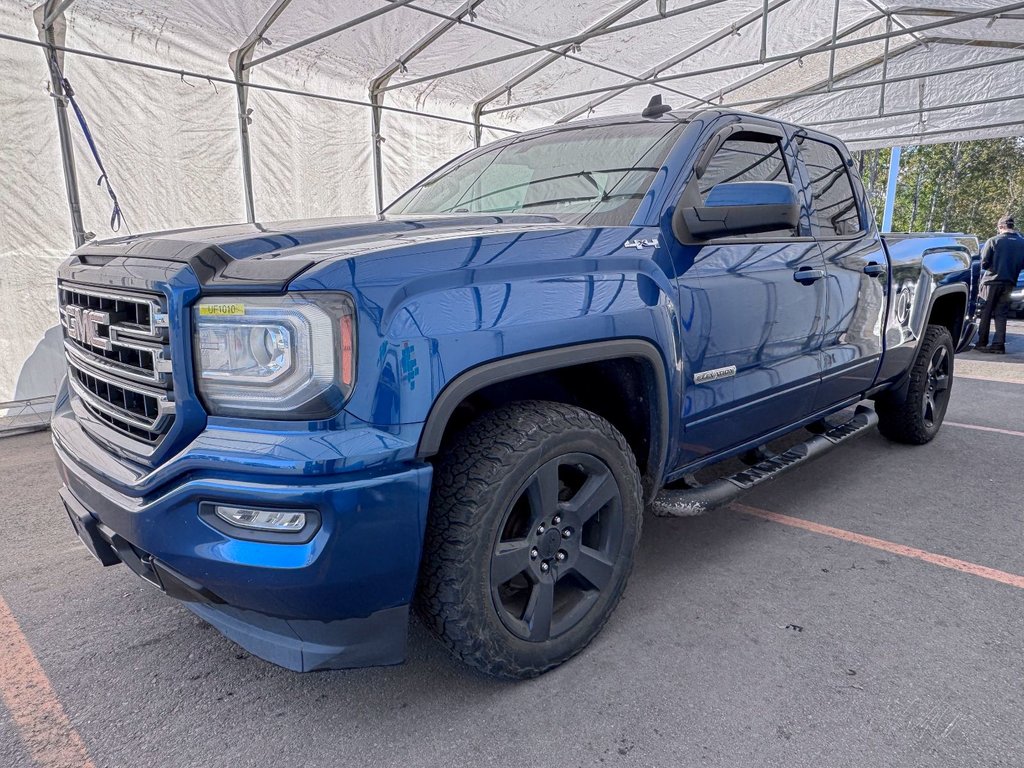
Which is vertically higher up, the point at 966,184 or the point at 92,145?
the point at 966,184

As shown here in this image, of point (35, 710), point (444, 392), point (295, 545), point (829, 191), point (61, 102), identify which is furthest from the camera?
point (61, 102)

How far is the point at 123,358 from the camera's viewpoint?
1929mm

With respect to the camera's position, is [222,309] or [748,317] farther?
[748,317]

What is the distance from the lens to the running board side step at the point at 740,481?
2.58 meters

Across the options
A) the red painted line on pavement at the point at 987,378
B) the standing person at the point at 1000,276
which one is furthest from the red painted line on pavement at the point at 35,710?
the standing person at the point at 1000,276

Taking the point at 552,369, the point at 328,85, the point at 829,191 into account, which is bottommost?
A: the point at 552,369

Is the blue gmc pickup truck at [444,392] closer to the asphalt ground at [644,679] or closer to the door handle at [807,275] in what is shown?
the door handle at [807,275]

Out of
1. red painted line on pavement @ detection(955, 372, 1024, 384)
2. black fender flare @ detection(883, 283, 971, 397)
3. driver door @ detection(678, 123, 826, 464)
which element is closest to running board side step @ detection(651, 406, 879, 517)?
driver door @ detection(678, 123, 826, 464)

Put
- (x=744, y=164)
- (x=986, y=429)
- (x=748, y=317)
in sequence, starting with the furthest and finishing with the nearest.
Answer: (x=986, y=429) < (x=744, y=164) < (x=748, y=317)

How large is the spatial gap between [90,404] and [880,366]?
3837 millimetres

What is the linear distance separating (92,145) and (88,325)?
511 cm

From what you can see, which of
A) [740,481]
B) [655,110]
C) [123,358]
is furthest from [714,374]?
[123,358]

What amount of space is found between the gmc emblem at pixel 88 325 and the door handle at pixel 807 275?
2606 millimetres

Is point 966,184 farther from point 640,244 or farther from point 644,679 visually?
point 644,679
